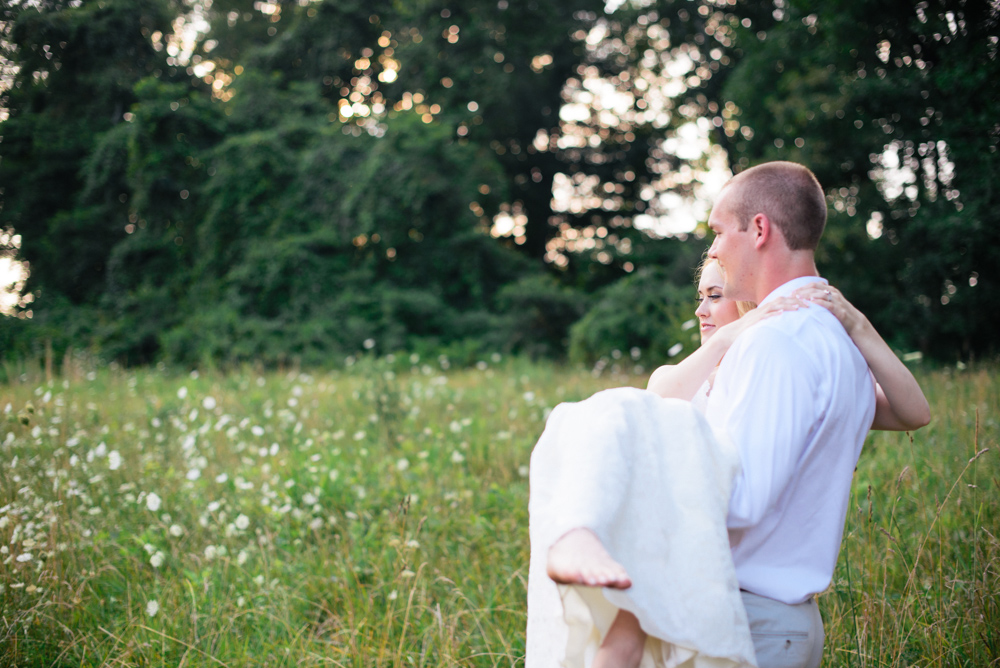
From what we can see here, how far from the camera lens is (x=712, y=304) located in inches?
91.3

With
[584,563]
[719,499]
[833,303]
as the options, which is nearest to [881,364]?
[833,303]

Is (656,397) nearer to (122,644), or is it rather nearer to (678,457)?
(678,457)

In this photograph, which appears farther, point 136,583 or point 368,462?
point 368,462

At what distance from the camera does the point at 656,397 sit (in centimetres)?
134

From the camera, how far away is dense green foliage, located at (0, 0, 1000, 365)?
529 inches

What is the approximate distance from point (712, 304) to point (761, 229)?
0.79 meters

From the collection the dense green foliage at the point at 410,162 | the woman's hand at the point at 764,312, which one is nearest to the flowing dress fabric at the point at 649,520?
the woman's hand at the point at 764,312

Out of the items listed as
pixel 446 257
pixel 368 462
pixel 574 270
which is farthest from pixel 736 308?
pixel 574 270

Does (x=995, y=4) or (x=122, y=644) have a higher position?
(x=995, y=4)

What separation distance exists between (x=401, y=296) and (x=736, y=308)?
1441 cm

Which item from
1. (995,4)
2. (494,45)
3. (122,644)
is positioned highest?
(494,45)

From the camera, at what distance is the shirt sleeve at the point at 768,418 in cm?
129

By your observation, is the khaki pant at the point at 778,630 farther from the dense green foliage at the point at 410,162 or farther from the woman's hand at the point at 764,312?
the dense green foliage at the point at 410,162

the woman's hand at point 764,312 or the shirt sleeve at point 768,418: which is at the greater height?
the woman's hand at point 764,312
